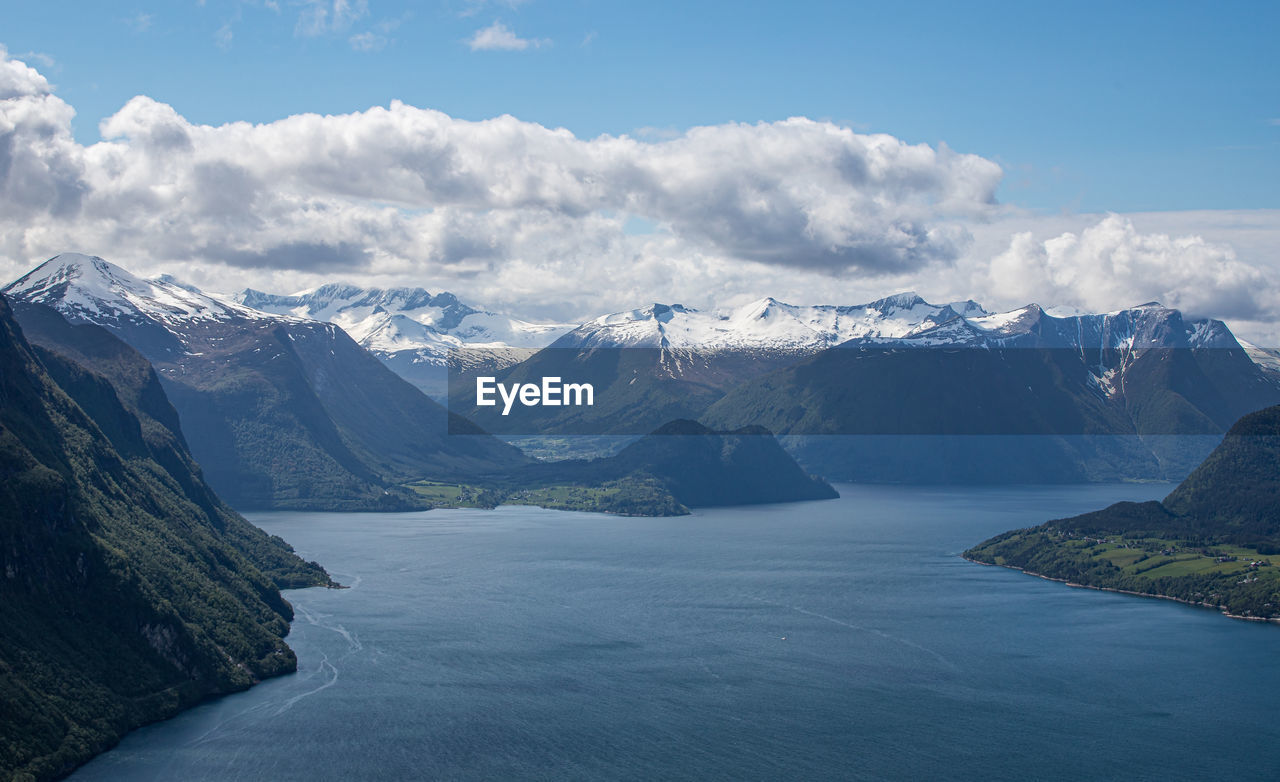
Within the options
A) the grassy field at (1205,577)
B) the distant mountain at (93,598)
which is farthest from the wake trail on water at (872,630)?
the distant mountain at (93,598)

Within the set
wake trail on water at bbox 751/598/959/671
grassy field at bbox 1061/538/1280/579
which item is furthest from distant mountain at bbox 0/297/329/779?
grassy field at bbox 1061/538/1280/579

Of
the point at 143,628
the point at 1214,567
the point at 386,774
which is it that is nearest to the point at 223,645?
the point at 143,628

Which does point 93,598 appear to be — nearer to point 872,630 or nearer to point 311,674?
point 311,674

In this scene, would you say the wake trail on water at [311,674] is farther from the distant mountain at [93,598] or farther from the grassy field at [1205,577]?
the grassy field at [1205,577]

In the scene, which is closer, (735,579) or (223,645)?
(223,645)

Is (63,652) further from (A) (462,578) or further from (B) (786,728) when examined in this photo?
(A) (462,578)

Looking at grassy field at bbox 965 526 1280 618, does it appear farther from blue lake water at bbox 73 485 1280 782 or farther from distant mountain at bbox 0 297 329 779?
distant mountain at bbox 0 297 329 779

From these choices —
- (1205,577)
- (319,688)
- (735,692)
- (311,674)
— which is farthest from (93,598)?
(1205,577)
